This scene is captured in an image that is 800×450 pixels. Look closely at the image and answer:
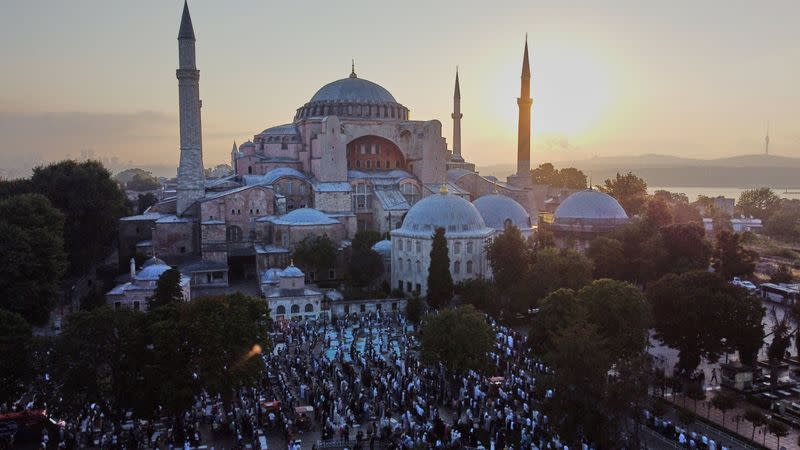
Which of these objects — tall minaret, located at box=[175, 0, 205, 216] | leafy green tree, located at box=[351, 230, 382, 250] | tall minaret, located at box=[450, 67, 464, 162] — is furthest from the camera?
tall minaret, located at box=[450, 67, 464, 162]

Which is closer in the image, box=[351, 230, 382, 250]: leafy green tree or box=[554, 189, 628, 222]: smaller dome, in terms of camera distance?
box=[351, 230, 382, 250]: leafy green tree

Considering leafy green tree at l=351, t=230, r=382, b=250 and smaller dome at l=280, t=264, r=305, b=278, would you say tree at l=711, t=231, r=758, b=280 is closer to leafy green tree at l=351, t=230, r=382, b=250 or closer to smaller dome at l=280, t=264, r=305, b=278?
leafy green tree at l=351, t=230, r=382, b=250

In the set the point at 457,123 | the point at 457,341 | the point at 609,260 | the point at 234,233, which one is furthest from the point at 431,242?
the point at 457,123

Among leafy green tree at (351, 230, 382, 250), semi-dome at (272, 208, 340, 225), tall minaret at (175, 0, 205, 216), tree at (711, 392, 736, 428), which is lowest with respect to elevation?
tree at (711, 392, 736, 428)

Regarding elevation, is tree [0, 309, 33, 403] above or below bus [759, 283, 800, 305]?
above

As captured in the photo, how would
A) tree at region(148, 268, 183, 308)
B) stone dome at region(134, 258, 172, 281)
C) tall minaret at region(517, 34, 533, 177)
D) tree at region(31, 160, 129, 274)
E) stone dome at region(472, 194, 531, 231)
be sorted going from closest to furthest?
tree at region(148, 268, 183, 308), stone dome at region(134, 258, 172, 281), tree at region(31, 160, 129, 274), stone dome at region(472, 194, 531, 231), tall minaret at region(517, 34, 533, 177)

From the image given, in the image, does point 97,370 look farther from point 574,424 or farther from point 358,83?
point 358,83

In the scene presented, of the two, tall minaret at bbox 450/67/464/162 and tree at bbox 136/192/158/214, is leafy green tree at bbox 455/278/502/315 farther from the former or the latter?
tree at bbox 136/192/158/214

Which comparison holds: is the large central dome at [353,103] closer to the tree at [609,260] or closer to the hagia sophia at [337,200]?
the hagia sophia at [337,200]

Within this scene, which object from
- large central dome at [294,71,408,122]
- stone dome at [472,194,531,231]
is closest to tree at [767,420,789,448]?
stone dome at [472,194,531,231]
